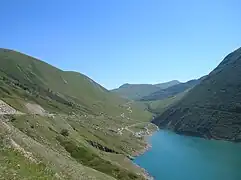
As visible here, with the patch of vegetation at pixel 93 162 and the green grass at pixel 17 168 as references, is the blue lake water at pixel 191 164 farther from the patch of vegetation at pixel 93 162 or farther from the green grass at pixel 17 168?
the green grass at pixel 17 168

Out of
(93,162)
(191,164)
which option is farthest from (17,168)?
(191,164)

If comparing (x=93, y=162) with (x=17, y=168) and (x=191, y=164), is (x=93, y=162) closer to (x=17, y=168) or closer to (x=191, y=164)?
(x=17, y=168)

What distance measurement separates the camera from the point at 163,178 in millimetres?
122375

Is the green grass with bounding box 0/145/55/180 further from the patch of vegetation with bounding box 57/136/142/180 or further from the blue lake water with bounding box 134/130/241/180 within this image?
the blue lake water with bounding box 134/130/241/180

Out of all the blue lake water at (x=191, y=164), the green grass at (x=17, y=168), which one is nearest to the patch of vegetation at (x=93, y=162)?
the blue lake water at (x=191, y=164)

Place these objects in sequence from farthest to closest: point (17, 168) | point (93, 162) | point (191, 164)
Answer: point (191, 164), point (93, 162), point (17, 168)

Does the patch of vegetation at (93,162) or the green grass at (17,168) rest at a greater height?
the green grass at (17,168)

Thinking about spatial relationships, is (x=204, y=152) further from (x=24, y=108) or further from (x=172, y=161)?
(x=24, y=108)

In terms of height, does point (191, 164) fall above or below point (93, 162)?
above

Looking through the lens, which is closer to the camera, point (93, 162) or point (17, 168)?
point (17, 168)

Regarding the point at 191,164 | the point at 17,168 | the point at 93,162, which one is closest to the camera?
the point at 17,168

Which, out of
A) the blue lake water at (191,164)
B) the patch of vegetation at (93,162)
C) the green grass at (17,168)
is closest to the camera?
the green grass at (17,168)

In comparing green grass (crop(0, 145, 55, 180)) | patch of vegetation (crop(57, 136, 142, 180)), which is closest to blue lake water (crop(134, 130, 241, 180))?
patch of vegetation (crop(57, 136, 142, 180))

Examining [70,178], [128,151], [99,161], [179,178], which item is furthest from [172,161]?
[70,178]
